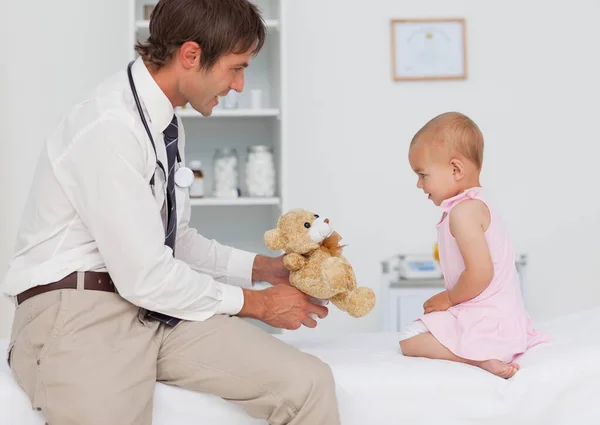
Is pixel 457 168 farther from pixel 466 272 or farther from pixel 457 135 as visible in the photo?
pixel 466 272

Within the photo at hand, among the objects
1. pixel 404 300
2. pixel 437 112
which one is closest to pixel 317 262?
pixel 404 300

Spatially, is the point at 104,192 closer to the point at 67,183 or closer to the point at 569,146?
the point at 67,183

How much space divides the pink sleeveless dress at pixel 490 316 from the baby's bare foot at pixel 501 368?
2 centimetres

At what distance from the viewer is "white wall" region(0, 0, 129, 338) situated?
123 inches

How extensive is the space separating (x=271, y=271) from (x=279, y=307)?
250 millimetres

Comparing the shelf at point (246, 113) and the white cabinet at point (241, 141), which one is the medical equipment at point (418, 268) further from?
the shelf at point (246, 113)

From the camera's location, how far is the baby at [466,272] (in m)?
1.53

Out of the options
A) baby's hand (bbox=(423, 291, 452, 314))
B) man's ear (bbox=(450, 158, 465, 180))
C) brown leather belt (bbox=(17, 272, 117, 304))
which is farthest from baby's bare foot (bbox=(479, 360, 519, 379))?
brown leather belt (bbox=(17, 272, 117, 304))

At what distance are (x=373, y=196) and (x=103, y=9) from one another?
4.41 feet

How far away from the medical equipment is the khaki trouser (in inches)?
60.5

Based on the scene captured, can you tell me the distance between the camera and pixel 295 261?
60.0 inches

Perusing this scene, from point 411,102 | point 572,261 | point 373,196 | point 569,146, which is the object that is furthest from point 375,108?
point 572,261

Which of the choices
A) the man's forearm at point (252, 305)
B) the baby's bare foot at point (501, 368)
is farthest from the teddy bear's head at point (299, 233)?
the baby's bare foot at point (501, 368)

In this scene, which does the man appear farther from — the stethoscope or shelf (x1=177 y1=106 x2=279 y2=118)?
shelf (x1=177 y1=106 x2=279 y2=118)
